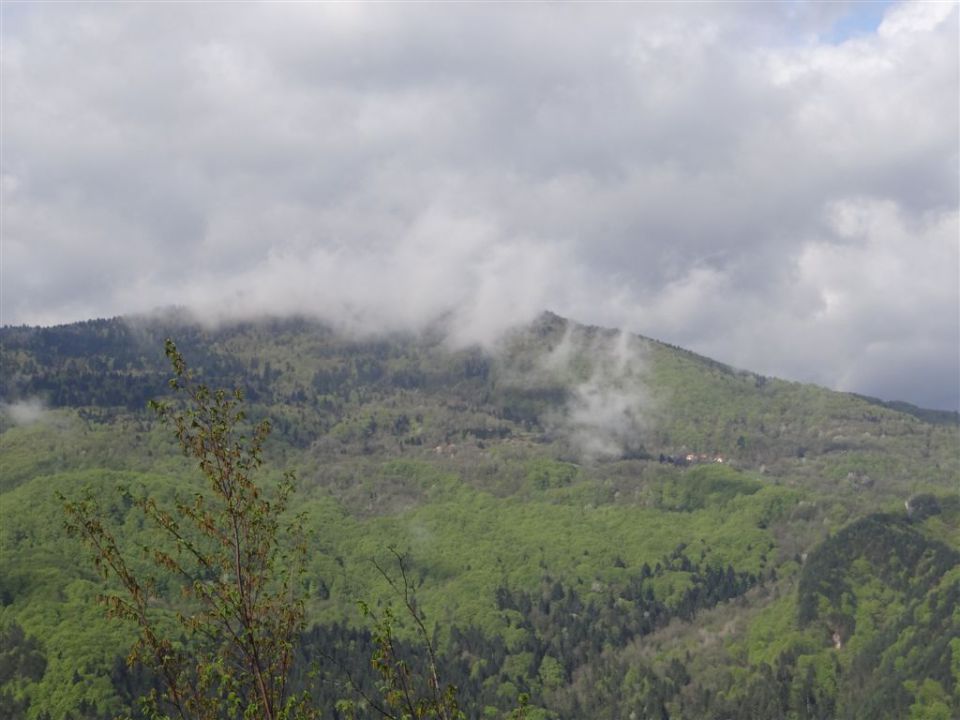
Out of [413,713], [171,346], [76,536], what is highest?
[171,346]

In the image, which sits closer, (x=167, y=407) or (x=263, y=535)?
(x=167, y=407)

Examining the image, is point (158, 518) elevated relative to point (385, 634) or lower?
elevated

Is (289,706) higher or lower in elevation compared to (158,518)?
lower

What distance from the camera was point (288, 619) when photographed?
1351 inches

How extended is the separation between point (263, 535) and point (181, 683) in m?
5.43

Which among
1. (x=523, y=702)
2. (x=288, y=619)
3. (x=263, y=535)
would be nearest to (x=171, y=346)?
(x=263, y=535)

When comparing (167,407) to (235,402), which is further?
(235,402)

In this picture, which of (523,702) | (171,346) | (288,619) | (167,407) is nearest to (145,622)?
(288,619)

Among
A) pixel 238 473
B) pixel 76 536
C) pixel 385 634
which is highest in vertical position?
pixel 238 473

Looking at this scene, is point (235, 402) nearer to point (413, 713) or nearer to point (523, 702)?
point (413, 713)

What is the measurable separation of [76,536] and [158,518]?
2743mm

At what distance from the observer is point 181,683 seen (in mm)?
32969

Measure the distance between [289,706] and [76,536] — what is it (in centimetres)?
928

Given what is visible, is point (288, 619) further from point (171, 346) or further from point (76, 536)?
point (171, 346)
